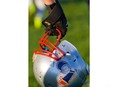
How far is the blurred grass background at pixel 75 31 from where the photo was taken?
3.19 metres

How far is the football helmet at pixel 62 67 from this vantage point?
10.3ft

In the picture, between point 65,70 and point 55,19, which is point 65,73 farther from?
point 55,19

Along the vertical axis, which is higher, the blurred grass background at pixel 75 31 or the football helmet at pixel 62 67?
the blurred grass background at pixel 75 31

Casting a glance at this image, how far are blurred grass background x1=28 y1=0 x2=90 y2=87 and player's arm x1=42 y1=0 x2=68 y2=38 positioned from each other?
1.1 inches

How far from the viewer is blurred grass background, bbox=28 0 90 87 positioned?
3193 mm

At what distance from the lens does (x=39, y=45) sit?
10.6 feet

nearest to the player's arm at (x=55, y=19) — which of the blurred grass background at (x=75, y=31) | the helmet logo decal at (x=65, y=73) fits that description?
the blurred grass background at (x=75, y=31)

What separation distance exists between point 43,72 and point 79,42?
0.78 feet

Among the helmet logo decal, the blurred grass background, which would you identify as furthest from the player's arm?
the helmet logo decal

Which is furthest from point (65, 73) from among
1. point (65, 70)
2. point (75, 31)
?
point (75, 31)

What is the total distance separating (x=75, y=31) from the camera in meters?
3.26

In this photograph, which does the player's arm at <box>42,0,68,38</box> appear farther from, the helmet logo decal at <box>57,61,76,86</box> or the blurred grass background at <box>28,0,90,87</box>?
the helmet logo decal at <box>57,61,76,86</box>

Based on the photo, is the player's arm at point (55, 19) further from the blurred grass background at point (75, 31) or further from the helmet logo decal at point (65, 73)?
the helmet logo decal at point (65, 73)
